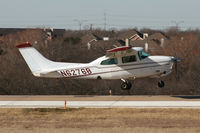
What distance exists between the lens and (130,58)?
27.5 m

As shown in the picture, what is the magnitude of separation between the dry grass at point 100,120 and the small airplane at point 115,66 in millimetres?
4879

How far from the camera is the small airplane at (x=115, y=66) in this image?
2706cm

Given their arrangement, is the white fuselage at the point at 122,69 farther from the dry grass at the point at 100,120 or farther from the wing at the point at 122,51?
the dry grass at the point at 100,120

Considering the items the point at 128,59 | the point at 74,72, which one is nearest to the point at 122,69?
the point at 128,59

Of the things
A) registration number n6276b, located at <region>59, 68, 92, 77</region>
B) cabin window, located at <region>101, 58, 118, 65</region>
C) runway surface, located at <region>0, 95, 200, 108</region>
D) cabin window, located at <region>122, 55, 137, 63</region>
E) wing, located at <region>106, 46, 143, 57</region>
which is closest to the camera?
runway surface, located at <region>0, 95, 200, 108</region>

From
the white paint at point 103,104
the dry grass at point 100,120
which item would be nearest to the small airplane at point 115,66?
the white paint at point 103,104

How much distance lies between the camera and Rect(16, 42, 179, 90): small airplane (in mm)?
27062

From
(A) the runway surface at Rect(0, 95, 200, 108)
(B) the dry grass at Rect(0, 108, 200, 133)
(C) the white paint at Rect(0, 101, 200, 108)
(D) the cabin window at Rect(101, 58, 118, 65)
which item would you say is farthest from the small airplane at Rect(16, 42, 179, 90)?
(B) the dry grass at Rect(0, 108, 200, 133)

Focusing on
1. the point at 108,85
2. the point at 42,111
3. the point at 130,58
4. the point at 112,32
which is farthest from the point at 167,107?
the point at 112,32

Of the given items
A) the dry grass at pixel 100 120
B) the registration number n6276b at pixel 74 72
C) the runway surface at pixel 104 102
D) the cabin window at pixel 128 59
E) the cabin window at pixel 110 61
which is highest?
the cabin window at pixel 128 59

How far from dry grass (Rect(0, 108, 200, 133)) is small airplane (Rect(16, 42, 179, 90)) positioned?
4879mm

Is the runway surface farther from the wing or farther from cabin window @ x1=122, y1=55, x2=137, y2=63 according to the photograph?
the wing

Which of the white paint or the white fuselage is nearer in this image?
the white paint

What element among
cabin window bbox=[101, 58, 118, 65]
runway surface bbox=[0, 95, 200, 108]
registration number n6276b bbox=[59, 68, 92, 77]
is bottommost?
runway surface bbox=[0, 95, 200, 108]
